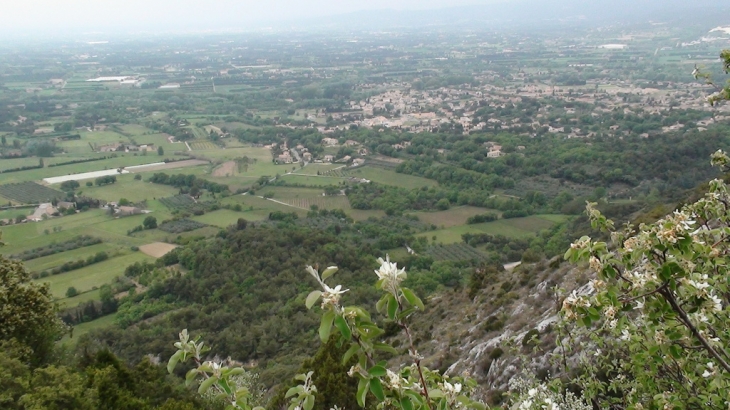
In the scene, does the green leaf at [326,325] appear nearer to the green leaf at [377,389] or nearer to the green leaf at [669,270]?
the green leaf at [377,389]

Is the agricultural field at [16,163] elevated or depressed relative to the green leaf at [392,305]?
depressed

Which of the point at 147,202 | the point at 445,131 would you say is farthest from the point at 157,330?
the point at 445,131

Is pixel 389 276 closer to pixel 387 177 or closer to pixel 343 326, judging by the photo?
pixel 343 326

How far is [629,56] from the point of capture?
95312 millimetres

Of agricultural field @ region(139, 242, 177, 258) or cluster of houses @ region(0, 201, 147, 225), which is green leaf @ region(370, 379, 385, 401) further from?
cluster of houses @ region(0, 201, 147, 225)

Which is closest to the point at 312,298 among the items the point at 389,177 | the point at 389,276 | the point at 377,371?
the point at 389,276

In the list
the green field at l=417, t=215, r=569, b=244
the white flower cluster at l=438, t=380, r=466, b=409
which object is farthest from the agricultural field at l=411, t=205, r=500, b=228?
the white flower cluster at l=438, t=380, r=466, b=409

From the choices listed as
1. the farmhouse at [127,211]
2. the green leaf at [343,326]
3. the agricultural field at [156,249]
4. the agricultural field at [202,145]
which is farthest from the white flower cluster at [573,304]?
the agricultural field at [202,145]

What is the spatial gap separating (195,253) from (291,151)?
1069 inches

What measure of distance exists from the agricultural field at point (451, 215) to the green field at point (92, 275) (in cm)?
1772

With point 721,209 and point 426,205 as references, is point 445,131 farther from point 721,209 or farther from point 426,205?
point 721,209

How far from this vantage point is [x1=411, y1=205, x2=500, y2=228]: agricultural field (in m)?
32.7

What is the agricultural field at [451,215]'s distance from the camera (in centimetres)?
3272

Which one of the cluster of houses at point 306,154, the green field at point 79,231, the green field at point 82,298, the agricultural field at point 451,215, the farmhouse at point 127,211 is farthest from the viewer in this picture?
the cluster of houses at point 306,154
